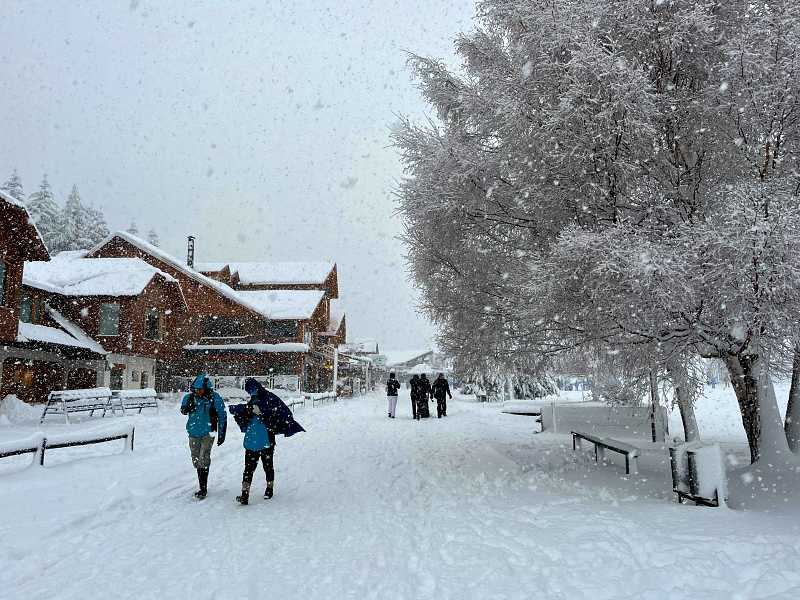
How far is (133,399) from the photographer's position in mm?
22391

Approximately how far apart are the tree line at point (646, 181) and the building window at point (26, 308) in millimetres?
20248

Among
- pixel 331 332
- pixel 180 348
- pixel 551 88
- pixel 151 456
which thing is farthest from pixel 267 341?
pixel 551 88

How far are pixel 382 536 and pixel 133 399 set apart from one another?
19898 millimetres

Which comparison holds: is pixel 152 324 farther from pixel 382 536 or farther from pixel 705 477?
pixel 705 477

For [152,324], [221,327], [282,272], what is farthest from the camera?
[282,272]

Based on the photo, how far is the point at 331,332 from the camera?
48.1m

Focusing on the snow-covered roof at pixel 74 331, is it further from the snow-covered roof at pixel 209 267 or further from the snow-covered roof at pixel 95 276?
the snow-covered roof at pixel 209 267

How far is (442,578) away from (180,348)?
31405 mm

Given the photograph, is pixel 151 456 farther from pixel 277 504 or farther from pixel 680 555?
pixel 680 555

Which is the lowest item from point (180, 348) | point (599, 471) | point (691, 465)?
point (599, 471)

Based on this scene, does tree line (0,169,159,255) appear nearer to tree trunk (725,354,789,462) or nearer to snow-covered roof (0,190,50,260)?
snow-covered roof (0,190,50,260)

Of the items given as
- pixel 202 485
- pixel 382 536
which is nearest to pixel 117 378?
pixel 202 485

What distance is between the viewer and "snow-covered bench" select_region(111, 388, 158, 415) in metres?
20.3

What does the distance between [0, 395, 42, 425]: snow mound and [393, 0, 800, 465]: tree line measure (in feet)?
54.3
